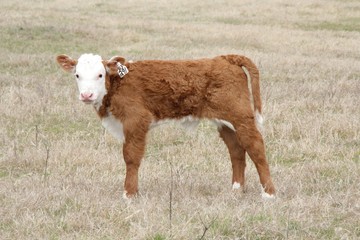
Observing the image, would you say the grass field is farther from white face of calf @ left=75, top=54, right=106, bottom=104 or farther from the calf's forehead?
the calf's forehead

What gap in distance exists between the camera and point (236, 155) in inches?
282

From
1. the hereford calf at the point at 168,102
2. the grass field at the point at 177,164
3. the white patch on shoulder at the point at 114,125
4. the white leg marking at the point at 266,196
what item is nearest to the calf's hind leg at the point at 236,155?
the grass field at the point at 177,164

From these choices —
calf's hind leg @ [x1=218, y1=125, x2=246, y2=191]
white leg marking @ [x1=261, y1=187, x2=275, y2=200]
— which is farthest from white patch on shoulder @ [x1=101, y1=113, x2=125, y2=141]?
white leg marking @ [x1=261, y1=187, x2=275, y2=200]

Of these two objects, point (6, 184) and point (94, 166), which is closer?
point (6, 184)

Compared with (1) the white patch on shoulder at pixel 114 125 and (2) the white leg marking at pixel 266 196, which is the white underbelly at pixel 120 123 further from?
(2) the white leg marking at pixel 266 196

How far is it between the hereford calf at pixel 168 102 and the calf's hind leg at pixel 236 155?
0.93 ft

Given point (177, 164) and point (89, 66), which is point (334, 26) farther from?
point (89, 66)

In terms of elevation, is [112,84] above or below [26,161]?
above

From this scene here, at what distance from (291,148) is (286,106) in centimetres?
246

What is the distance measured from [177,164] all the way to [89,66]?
207 centimetres

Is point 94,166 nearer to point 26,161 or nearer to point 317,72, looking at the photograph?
point 26,161

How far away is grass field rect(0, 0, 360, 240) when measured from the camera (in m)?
5.50

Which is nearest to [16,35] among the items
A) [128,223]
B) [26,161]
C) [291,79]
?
[291,79]

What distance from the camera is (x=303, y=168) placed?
7.67m
